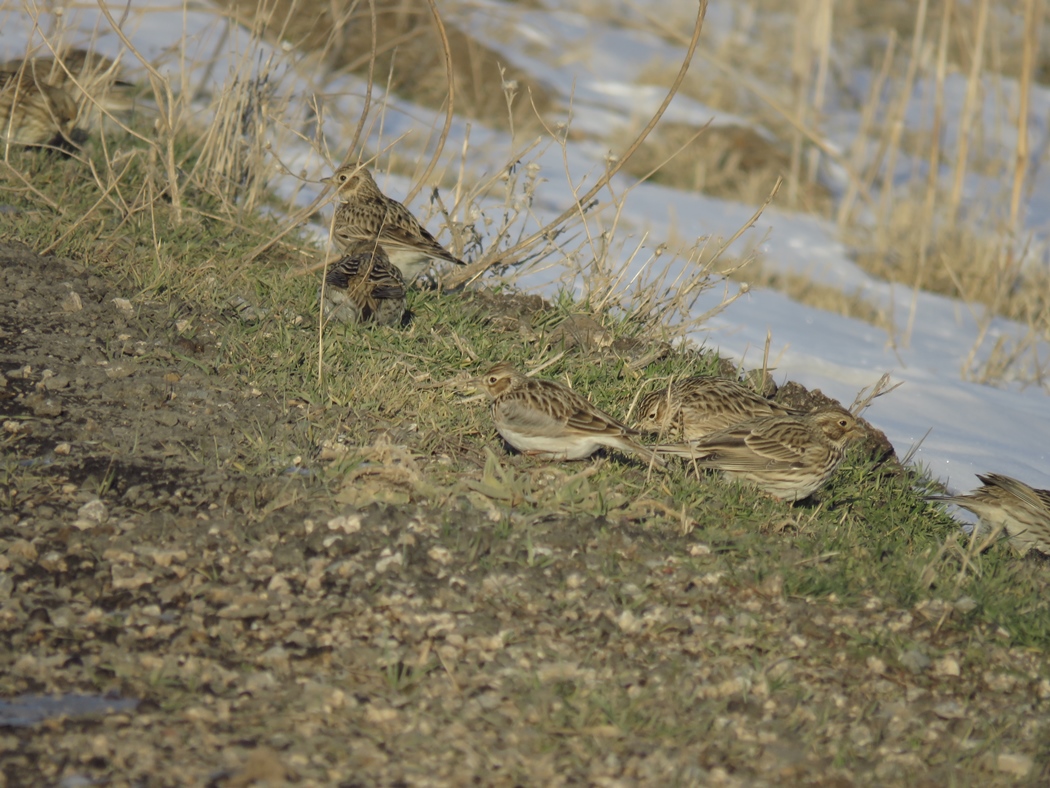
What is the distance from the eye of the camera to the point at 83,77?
26.7ft

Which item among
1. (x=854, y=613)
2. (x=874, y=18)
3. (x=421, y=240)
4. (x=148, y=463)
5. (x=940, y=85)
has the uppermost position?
(x=874, y=18)

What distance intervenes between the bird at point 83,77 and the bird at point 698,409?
14.4ft

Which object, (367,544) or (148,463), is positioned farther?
(148,463)

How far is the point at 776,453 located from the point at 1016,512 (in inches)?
47.1

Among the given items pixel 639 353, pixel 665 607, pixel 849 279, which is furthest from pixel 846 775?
pixel 849 279

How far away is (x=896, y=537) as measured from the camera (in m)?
5.21

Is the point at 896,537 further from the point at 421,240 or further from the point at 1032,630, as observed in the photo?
the point at 421,240

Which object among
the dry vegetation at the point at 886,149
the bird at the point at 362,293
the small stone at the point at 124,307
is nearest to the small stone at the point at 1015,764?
the bird at the point at 362,293

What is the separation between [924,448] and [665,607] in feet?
10.5

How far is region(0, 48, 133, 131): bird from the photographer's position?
8.00 metres

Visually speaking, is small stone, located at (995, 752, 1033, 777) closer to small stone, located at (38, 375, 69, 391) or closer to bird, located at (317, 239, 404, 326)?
bird, located at (317, 239, 404, 326)

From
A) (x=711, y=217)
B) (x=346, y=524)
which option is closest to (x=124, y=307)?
(x=346, y=524)

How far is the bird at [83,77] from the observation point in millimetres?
7996

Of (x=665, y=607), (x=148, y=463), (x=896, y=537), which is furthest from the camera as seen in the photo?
(x=896, y=537)
